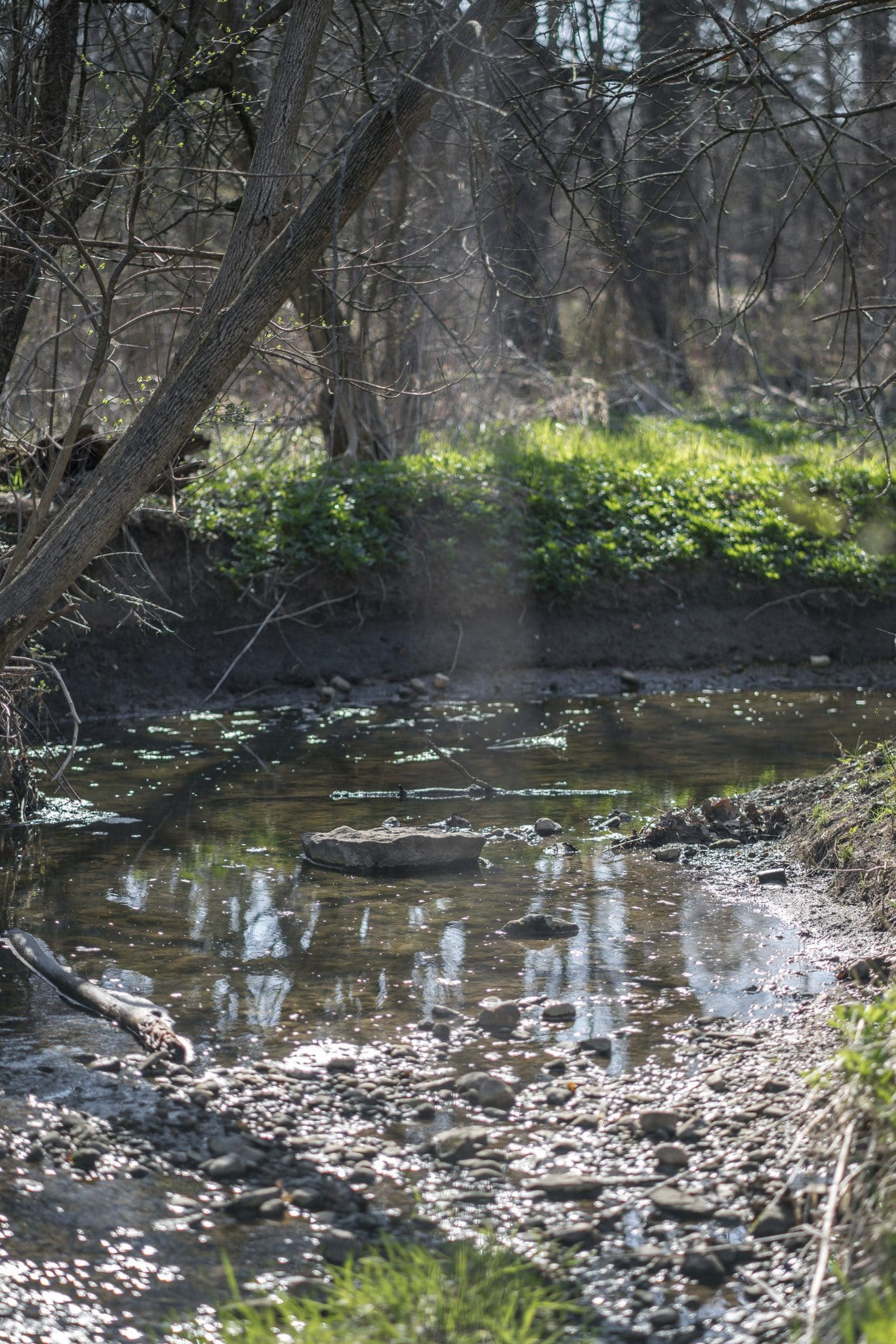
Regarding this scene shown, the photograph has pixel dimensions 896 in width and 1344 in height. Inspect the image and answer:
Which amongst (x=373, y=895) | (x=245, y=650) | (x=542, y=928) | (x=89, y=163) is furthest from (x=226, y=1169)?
(x=245, y=650)

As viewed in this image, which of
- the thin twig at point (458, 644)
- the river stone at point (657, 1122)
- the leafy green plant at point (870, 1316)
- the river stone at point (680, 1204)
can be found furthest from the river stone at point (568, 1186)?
the thin twig at point (458, 644)

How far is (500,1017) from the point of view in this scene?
4.21 m

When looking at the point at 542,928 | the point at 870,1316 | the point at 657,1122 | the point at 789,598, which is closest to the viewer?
the point at 870,1316

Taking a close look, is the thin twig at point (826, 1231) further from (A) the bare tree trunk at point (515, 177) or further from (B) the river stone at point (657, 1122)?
(A) the bare tree trunk at point (515, 177)

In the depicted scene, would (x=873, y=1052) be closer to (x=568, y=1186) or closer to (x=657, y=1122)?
(x=657, y=1122)

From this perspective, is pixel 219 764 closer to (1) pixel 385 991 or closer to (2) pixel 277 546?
(2) pixel 277 546

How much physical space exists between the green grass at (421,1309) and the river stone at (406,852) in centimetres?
318

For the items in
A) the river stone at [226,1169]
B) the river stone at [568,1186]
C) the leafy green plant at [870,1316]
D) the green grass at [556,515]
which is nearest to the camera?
the leafy green plant at [870,1316]

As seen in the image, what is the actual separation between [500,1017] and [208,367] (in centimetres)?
261

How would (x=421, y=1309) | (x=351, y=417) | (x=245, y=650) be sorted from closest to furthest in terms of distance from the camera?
1. (x=421, y=1309)
2. (x=245, y=650)
3. (x=351, y=417)

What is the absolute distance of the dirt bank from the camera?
400 inches

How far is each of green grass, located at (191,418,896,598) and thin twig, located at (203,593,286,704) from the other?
0.34m

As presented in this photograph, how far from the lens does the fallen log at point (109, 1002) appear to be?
13.2ft

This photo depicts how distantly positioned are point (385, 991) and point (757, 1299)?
2038 mm
